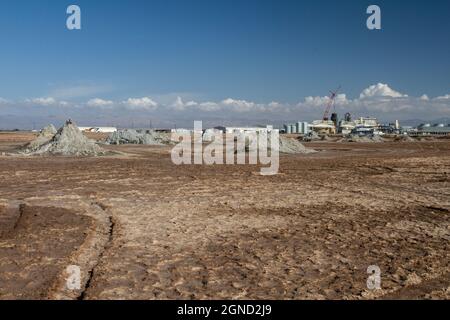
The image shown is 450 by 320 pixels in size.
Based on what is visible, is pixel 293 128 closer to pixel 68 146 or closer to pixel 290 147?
pixel 290 147

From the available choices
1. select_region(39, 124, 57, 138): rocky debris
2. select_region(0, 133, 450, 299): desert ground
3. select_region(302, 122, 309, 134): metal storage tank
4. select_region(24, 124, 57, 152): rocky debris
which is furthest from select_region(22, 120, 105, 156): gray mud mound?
select_region(302, 122, 309, 134): metal storage tank

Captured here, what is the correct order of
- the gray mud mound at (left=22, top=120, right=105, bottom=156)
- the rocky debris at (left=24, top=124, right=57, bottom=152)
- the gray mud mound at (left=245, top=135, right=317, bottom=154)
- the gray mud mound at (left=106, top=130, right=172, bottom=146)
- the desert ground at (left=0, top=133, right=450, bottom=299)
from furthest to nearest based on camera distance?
the gray mud mound at (left=106, top=130, right=172, bottom=146), the gray mud mound at (left=245, top=135, right=317, bottom=154), the rocky debris at (left=24, top=124, right=57, bottom=152), the gray mud mound at (left=22, top=120, right=105, bottom=156), the desert ground at (left=0, top=133, right=450, bottom=299)

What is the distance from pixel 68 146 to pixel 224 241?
26.9 m

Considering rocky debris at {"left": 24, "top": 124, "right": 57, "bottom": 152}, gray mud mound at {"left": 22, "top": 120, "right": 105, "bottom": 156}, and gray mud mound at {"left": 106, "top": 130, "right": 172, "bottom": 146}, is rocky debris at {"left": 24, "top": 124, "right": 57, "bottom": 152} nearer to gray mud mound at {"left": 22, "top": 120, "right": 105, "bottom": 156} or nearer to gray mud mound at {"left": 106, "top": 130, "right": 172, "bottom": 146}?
gray mud mound at {"left": 22, "top": 120, "right": 105, "bottom": 156}

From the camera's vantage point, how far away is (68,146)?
3198cm

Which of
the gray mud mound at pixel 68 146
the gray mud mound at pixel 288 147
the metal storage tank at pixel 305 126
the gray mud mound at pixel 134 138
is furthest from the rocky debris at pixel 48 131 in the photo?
the metal storage tank at pixel 305 126

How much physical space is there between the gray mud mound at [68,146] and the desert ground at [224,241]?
56.7 feet

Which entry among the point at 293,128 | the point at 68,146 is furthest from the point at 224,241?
the point at 293,128

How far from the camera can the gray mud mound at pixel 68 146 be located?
31469 mm

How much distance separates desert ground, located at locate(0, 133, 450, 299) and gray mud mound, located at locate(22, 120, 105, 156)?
17.3 meters

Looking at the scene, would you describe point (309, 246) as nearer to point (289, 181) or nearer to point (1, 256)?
point (1, 256)

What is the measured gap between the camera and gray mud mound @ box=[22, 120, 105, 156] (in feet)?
103

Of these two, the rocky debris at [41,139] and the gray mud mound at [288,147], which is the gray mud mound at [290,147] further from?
the rocky debris at [41,139]

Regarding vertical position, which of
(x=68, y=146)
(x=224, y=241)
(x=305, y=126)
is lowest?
(x=224, y=241)
